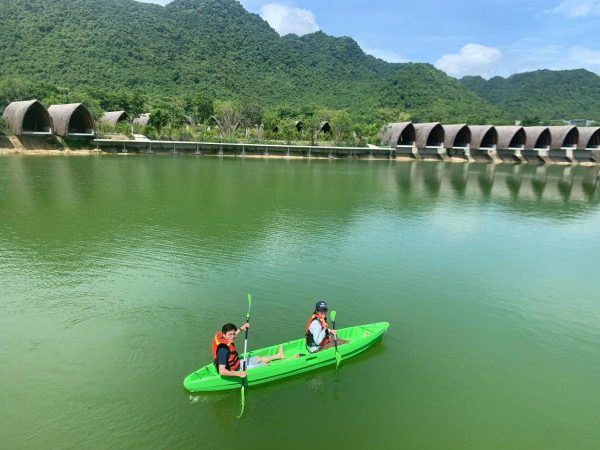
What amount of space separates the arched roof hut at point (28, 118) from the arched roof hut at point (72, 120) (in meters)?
1.12

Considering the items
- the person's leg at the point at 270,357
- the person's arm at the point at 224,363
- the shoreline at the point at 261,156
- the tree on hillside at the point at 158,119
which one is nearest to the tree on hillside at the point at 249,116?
the tree on hillside at the point at 158,119

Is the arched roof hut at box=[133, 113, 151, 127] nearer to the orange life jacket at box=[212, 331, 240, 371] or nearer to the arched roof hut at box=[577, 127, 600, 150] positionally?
the orange life jacket at box=[212, 331, 240, 371]

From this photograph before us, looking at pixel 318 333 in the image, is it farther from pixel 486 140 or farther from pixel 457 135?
pixel 486 140

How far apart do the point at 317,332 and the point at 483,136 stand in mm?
69066

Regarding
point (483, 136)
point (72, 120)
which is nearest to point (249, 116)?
point (72, 120)

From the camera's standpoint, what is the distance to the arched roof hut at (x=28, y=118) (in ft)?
151

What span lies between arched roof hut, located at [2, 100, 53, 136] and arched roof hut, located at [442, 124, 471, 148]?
5785 centimetres

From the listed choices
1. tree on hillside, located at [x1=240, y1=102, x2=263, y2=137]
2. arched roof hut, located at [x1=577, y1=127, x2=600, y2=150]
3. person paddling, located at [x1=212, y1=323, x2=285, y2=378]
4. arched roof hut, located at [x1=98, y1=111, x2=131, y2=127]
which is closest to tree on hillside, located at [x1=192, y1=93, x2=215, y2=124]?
tree on hillside, located at [x1=240, y1=102, x2=263, y2=137]

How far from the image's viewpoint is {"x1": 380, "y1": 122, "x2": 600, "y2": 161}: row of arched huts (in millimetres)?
68500

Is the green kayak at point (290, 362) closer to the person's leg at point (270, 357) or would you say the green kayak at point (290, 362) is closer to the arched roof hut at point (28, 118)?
the person's leg at point (270, 357)

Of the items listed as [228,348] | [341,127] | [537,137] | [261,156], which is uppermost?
[341,127]

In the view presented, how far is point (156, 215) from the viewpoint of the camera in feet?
69.3

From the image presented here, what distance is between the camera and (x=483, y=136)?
6894cm

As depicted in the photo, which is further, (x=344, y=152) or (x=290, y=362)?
(x=344, y=152)
